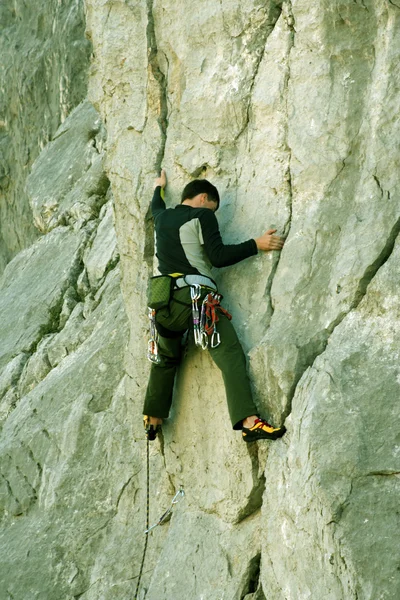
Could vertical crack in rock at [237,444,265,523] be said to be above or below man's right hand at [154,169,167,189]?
below

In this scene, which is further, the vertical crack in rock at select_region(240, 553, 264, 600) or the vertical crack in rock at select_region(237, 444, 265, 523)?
the vertical crack in rock at select_region(237, 444, 265, 523)

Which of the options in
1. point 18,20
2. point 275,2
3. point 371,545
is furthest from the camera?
point 18,20

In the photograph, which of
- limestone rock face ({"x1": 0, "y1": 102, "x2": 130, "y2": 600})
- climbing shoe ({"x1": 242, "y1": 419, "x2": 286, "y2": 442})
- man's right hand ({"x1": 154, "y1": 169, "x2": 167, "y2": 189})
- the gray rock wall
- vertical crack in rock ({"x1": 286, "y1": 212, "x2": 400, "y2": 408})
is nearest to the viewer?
the gray rock wall

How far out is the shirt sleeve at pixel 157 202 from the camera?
1010cm

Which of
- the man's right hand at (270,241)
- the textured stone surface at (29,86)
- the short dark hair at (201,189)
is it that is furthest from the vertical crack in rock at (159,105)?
the textured stone surface at (29,86)

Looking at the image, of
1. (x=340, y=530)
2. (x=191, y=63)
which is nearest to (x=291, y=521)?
(x=340, y=530)

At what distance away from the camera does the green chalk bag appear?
945cm

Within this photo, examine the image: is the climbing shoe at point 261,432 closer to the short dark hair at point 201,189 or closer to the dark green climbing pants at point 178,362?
the dark green climbing pants at point 178,362

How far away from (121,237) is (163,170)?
1.02 metres

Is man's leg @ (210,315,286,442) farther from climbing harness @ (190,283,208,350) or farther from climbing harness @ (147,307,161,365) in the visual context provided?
climbing harness @ (147,307,161,365)

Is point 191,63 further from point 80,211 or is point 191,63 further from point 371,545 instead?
point 80,211

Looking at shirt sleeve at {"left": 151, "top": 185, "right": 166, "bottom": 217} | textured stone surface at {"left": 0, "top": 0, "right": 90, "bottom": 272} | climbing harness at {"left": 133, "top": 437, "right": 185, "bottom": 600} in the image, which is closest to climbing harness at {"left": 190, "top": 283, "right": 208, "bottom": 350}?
shirt sleeve at {"left": 151, "top": 185, "right": 166, "bottom": 217}

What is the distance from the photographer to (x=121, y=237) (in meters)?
11.2

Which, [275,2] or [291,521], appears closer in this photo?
[291,521]
